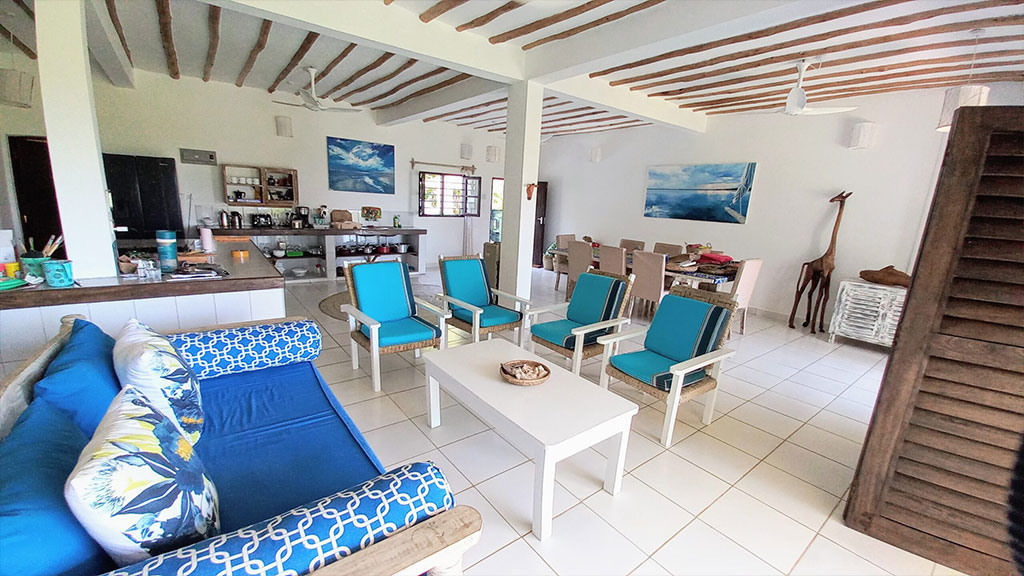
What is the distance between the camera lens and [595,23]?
129 inches

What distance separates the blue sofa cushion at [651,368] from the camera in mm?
2461

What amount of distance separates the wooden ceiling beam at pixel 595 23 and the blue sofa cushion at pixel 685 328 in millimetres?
2096

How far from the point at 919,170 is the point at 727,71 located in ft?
8.21

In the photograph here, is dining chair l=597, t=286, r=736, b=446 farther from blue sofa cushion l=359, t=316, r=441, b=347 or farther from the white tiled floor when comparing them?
blue sofa cushion l=359, t=316, r=441, b=347

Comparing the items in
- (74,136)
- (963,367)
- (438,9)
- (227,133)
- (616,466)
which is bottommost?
(616,466)

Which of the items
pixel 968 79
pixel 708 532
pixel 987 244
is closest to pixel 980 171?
pixel 987 244

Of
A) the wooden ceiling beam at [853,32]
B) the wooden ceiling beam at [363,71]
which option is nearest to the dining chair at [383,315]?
the wooden ceiling beam at [363,71]

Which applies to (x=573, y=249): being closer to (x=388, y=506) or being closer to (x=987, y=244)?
(x=987, y=244)

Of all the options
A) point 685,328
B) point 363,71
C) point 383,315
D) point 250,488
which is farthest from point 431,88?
point 250,488

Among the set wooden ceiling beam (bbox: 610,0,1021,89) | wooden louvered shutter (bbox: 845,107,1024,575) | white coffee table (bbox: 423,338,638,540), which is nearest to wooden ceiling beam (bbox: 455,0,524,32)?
wooden ceiling beam (bbox: 610,0,1021,89)

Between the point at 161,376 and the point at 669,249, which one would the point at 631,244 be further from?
the point at 161,376

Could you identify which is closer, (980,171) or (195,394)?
(980,171)

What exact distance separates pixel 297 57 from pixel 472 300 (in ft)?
10.7

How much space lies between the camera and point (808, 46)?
11.0 feet
